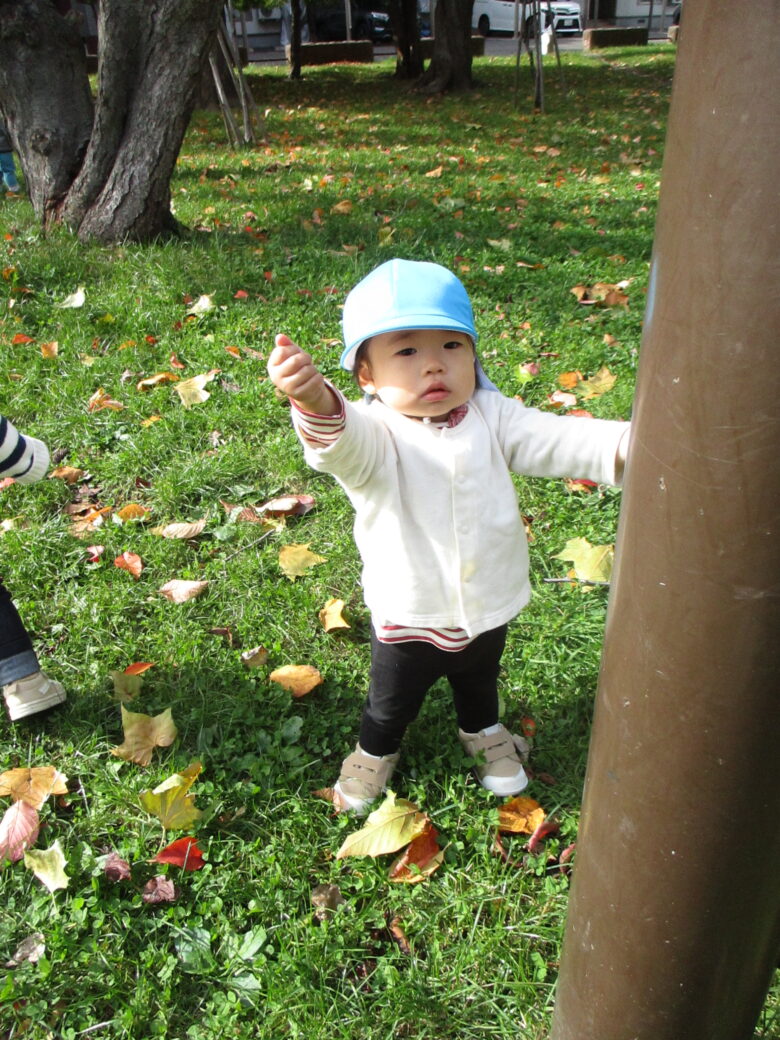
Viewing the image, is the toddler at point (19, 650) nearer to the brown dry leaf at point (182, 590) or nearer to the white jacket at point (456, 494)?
the brown dry leaf at point (182, 590)

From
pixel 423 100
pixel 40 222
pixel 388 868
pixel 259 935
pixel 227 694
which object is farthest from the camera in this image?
pixel 423 100

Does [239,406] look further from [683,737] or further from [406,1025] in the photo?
[683,737]

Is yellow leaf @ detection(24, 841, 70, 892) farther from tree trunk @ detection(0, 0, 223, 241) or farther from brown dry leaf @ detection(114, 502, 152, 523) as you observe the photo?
tree trunk @ detection(0, 0, 223, 241)

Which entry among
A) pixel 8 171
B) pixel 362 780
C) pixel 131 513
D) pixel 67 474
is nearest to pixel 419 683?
pixel 362 780

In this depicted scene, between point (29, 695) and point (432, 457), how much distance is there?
1.29 metres

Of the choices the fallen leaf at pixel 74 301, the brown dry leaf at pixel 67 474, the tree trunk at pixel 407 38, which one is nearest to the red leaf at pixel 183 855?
the brown dry leaf at pixel 67 474

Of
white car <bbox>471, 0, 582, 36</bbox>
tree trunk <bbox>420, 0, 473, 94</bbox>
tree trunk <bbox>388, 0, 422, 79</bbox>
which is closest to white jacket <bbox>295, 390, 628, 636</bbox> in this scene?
tree trunk <bbox>420, 0, 473, 94</bbox>

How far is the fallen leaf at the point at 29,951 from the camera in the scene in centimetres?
175

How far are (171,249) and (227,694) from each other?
3418 millimetres

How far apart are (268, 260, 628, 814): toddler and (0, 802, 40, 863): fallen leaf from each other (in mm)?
910

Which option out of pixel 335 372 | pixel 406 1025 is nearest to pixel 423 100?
pixel 335 372

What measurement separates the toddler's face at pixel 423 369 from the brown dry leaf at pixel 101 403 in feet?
7.43

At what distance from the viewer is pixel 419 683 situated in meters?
1.89

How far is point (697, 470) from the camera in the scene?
88 cm
